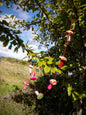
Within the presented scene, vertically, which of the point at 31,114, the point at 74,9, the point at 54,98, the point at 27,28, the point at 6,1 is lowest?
the point at 54,98

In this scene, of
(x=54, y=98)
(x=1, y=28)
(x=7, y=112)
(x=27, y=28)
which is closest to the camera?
(x=1, y=28)

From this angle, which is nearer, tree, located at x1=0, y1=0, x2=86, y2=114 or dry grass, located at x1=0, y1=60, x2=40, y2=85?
tree, located at x1=0, y1=0, x2=86, y2=114

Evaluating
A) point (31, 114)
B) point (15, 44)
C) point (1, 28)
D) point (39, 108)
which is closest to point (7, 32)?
point (1, 28)

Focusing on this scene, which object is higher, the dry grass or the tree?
the tree

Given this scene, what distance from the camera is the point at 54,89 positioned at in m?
5.64

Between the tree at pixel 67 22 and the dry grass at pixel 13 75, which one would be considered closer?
the tree at pixel 67 22

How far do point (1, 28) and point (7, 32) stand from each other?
0.10m

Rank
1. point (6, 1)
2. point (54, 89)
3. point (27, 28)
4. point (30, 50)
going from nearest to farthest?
1. point (6, 1)
2. point (30, 50)
3. point (27, 28)
4. point (54, 89)

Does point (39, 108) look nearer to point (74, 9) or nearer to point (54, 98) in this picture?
point (54, 98)

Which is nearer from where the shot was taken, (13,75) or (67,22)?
(67,22)

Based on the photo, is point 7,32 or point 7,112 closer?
point 7,32

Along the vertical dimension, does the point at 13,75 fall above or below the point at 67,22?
below

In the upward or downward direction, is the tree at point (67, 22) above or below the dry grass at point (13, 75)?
above

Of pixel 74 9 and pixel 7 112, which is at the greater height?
pixel 74 9
